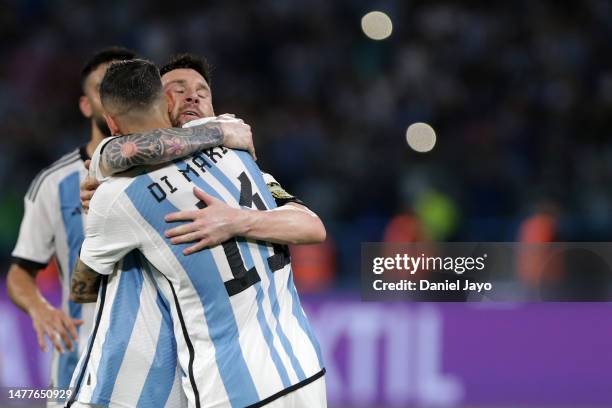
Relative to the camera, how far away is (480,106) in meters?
11.9

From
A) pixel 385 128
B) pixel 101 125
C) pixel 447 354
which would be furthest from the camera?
pixel 385 128

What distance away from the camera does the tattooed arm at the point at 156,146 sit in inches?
117

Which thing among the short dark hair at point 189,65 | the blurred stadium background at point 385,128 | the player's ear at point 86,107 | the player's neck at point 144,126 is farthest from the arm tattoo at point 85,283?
the blurred stadium background at point 385,128

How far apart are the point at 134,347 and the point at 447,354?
4.64 meters

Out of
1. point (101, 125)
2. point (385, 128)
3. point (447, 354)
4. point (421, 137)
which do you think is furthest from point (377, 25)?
point (101, 125)

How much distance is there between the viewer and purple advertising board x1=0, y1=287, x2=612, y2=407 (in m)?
7.05

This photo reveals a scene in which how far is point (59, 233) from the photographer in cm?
474

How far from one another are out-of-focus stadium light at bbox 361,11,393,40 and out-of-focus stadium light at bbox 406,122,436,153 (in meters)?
1.58

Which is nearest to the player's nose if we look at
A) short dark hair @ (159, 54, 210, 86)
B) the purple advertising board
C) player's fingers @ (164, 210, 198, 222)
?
short dark hair @ (159, 54, 210, 86)

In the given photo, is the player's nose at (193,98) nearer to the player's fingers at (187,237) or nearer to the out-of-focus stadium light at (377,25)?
the player's fingers at (187,237)

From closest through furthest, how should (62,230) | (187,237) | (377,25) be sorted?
(187,237) < (62,230) < (377,25)

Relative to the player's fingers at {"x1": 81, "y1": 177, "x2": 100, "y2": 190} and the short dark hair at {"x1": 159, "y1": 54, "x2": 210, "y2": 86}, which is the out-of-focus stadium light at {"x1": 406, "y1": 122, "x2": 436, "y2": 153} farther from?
the player's fingers at {"x1": 81, "y1": 177, "x2": 100, "y2": 190}

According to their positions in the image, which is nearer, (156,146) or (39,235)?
(156,146)

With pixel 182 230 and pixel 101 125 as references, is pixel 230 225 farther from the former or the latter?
pixel 101 125
